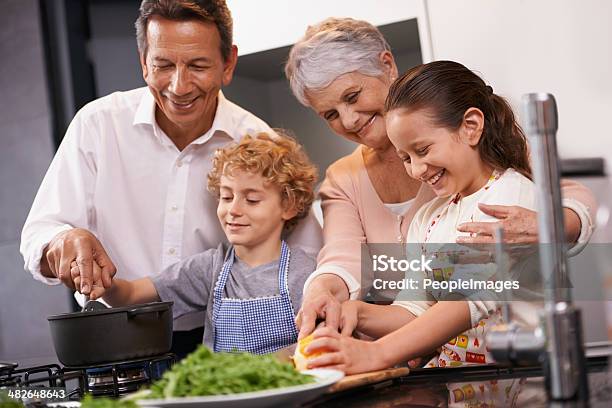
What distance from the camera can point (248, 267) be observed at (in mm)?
1856

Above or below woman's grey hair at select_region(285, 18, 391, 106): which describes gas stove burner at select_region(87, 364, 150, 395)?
below

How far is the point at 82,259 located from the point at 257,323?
39 cm

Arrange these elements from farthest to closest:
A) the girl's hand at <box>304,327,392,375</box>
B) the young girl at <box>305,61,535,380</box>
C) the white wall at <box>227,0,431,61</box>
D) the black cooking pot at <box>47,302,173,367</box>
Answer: the white wall at <box>227,0,431,61</box>
the young girl at <box>305,61,535,380</box>
the black cooking pot at <box>47,302,173,367</box>
the girl's hand at <box>304,327,392,375</box>

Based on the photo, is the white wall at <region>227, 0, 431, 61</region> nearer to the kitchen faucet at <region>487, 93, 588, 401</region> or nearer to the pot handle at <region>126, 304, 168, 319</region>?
the pot handle at <region>126, 304, 168, 319</region>

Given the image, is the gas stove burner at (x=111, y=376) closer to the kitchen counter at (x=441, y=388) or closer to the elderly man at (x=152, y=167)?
the kitchen counter at (x=441, y=388)

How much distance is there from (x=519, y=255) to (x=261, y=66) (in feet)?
4.34

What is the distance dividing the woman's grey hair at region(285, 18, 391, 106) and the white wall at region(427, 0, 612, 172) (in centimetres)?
31

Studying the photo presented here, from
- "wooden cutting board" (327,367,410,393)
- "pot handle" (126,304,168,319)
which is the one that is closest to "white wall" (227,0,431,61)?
"pot handle" (126,304,168,319)

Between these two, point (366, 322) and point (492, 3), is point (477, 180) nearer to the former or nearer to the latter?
point (366, 322)

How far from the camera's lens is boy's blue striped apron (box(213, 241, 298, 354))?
1751 millimetres

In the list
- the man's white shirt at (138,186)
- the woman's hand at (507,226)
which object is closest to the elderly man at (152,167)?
the man's white shirt at (138,186)

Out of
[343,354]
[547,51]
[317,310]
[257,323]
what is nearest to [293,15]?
[547,51]

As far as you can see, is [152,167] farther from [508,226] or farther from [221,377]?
[221,377]

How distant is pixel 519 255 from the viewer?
1.28 m
